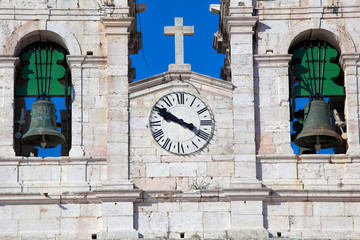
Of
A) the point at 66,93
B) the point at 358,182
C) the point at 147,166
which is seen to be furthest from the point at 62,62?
the point at 358,182

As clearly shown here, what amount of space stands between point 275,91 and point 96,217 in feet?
14.9

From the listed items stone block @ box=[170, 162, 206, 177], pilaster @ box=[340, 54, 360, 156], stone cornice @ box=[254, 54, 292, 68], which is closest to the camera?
stone block @ box=[170, 162, 206, 177]

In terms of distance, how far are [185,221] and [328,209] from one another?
284 centimetres

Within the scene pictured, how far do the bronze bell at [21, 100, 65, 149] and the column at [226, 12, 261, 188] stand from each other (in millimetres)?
3582

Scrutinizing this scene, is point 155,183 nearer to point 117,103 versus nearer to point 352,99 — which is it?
point 117,103

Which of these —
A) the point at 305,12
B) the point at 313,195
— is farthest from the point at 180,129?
the point at 305,12

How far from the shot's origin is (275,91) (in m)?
33.0

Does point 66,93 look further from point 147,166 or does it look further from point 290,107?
point 290,107

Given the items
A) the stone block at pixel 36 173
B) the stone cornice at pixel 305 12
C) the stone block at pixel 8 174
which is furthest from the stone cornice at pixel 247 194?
the stone block at pixel 8 174

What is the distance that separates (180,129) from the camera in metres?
32.6

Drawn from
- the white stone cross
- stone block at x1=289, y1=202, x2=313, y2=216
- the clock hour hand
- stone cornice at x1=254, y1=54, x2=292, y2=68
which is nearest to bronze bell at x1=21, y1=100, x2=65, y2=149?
the clock hour hand

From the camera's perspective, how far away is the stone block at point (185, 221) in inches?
1251

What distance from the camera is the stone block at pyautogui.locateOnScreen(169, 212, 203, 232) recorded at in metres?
31.8

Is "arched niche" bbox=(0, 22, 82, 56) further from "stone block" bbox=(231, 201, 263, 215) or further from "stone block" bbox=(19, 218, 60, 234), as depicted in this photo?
"stone block" bbox=(231, 201, 263, 215)
